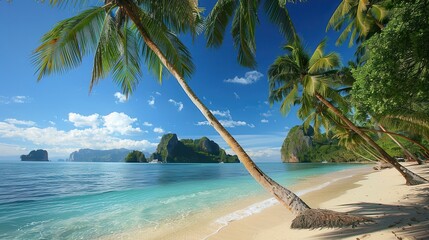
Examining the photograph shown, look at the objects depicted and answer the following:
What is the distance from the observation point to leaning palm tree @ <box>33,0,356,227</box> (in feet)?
17.3

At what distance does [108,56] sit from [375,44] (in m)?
6.82

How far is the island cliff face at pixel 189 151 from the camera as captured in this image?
413 feet

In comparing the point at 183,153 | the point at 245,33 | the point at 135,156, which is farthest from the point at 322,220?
the point at 135,156

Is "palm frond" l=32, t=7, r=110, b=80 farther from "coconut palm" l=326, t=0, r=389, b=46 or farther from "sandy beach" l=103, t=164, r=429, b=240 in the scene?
"coconut palm" l=326, t=0, r=389, b=46

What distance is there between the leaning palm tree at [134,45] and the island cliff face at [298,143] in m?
107

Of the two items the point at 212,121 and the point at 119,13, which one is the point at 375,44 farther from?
the point at 119,13

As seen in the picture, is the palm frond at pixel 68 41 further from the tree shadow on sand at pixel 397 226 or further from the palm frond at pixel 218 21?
the tree shadow on sand at pixel 397 226

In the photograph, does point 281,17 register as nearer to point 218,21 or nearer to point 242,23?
point 242,23

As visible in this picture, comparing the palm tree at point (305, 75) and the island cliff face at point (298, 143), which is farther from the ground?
the island cliff face at point (298, 143)

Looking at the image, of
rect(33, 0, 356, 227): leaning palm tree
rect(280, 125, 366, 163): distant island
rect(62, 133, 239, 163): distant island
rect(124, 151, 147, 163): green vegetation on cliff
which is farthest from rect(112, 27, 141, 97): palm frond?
rect(124, 151, 147, 163): green vegetation on cliff

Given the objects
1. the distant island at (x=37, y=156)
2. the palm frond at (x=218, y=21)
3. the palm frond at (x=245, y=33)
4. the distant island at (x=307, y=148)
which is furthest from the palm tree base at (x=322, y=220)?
the distant island at (x=37, y=156)

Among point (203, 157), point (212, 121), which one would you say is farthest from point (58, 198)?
Result: point (203, 157)

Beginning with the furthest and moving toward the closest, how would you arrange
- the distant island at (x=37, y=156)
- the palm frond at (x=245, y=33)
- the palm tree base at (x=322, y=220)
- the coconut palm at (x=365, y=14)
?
the distant island at (x=37, y=156), the coconut palm at (x=365, y=14), the palm frond at (x=245, y=33), the palm tree base at (x=322, y=220)

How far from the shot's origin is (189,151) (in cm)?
13375
